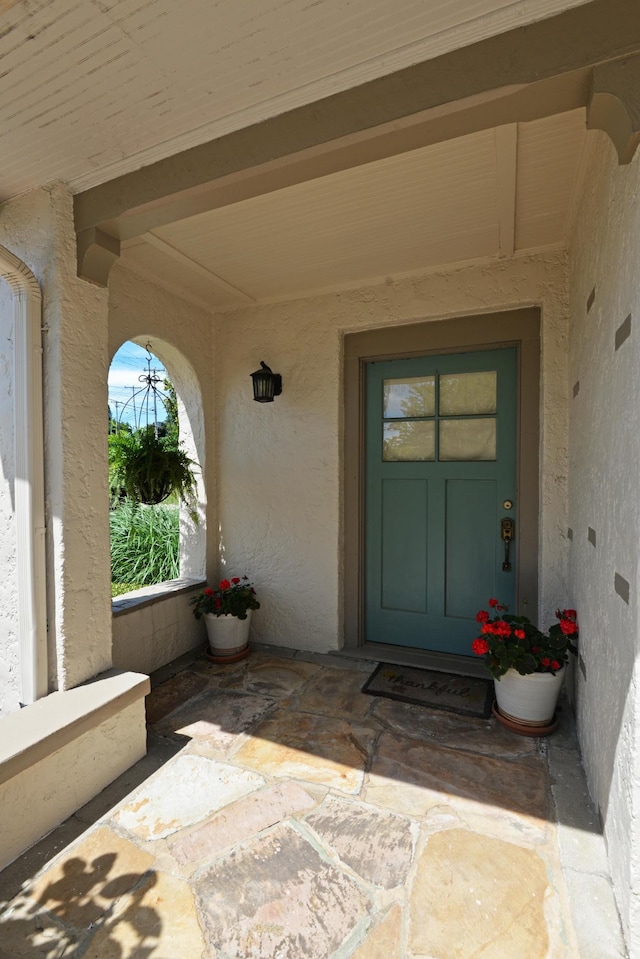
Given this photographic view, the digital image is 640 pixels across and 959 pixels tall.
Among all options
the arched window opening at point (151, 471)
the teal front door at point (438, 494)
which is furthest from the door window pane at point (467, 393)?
the arched window opening at point (151, 471)

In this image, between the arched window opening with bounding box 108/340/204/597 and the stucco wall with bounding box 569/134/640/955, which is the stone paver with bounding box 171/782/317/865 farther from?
the arched window opening with bounding box 108/340/204/597

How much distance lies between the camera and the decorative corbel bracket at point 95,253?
1.94 m

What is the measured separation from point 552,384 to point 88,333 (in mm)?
2424

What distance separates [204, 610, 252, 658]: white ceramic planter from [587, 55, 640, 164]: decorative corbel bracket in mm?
2941

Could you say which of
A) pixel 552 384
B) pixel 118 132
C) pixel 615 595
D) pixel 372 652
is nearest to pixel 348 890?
pixel 615 595

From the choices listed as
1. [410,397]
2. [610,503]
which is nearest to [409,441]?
[410,397]

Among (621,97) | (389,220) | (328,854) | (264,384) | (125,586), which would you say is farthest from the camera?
(125,586)

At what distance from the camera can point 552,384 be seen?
2.53 metres

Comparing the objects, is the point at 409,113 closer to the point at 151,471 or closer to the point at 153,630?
the point at 151,471

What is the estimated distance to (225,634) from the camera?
302cm

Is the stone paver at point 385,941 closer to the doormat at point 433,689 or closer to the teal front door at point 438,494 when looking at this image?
the doormat at point 433,689

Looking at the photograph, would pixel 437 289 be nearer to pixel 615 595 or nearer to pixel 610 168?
pixel 610 168

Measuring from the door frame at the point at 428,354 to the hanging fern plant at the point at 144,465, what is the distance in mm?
1190

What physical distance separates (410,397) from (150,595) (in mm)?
2203
